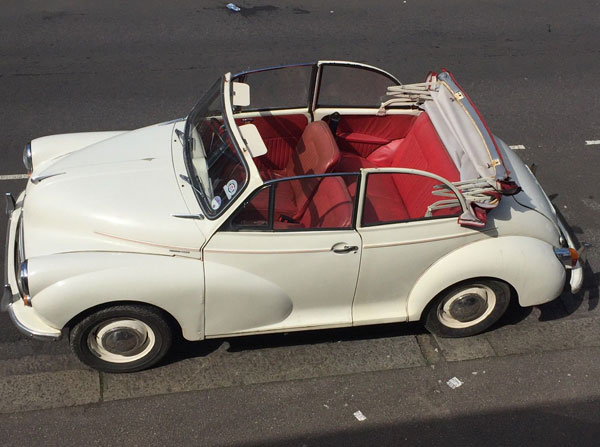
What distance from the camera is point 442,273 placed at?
14.8 feet

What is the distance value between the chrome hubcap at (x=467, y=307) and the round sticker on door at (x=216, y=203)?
189cm

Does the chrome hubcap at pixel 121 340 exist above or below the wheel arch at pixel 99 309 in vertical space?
below

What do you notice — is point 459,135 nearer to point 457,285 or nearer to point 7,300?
point 457,285

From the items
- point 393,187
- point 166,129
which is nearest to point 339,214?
point 393,187

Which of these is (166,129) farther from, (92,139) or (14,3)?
(14,3)

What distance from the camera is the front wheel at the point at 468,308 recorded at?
471 centimetres

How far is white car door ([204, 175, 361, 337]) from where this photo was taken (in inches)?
165

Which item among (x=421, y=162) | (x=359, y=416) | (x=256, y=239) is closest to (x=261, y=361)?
(x=359, y=416)

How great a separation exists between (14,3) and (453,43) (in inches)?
275

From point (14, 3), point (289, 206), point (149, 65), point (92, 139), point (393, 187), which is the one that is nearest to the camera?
point (289, 206)

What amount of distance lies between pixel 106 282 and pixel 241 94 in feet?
5.95

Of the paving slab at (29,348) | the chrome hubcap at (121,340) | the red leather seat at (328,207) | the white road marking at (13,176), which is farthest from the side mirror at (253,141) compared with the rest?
the white road marking at (13,176)

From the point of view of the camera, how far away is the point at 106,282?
4020mm

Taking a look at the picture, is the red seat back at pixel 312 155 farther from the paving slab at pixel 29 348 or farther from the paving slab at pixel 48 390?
the paving slab at pixel 29 348
